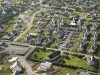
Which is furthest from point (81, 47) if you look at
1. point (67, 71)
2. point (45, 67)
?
point (45, 67)

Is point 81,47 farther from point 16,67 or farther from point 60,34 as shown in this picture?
point 16,67

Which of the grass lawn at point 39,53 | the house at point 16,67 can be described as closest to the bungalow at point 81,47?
the grass lawn at point 39,53

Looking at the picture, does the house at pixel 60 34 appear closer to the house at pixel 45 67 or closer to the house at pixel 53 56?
the house at pixel 53 56

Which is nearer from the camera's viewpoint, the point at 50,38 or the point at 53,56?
the point at 53,56

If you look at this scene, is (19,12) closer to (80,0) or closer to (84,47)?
(80,0)

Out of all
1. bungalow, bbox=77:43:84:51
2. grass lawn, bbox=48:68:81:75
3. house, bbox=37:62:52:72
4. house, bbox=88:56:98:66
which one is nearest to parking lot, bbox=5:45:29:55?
house, bbox=37:62:52:72

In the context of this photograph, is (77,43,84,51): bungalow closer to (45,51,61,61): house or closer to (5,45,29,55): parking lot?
(45,51,61,61): house

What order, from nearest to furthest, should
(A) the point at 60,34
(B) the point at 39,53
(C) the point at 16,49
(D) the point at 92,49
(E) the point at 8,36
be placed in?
1. (D) the point at 92,49
2. (B) the point at 39,53
3. (C) the point at 16,49
4. (A) the point at 60,34
5. (E) the point at 8,36

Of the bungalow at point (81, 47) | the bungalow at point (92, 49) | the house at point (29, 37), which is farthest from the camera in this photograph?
the house at point (29, 37)
